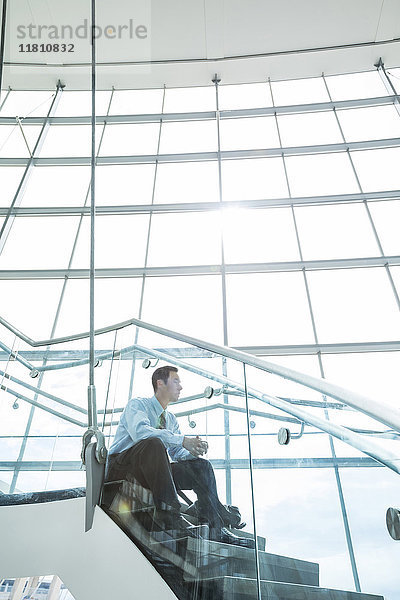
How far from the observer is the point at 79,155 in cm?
793

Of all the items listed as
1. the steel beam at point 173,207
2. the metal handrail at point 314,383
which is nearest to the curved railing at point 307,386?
the metal handrail at point 314,383

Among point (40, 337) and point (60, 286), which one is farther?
point (60, 286)

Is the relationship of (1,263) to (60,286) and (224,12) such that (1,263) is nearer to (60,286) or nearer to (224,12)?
(60,286)

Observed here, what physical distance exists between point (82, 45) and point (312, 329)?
289 inches

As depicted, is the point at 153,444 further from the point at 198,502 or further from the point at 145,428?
the point at 198,502

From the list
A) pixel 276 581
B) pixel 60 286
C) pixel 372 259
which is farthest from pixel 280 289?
pixel 276 581

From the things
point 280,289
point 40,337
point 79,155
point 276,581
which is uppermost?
point 79,155

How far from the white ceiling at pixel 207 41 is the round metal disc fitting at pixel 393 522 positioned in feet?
30.9

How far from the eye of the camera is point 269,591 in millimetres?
1244

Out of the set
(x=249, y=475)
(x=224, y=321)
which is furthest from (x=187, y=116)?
(x=249, y=475)

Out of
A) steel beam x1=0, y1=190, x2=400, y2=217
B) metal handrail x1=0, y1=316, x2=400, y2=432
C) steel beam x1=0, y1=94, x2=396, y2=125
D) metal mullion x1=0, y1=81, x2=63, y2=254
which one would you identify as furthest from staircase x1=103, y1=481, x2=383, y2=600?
steel beam x1=0, y1=94, x2=396, y2=125

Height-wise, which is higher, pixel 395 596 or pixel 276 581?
pixel 276 581

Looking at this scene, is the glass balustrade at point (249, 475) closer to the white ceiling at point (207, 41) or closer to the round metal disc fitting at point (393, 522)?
the round metal disc fitting at point (393, 522)

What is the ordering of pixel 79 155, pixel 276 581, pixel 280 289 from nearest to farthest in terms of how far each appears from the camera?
pixel 276 581, pixel 280 289, pixel 79 155
